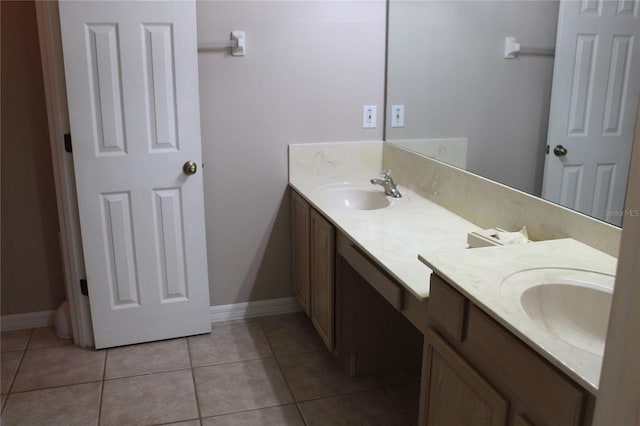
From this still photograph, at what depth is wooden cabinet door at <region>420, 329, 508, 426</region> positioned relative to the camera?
1.32 m

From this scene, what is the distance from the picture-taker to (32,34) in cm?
266

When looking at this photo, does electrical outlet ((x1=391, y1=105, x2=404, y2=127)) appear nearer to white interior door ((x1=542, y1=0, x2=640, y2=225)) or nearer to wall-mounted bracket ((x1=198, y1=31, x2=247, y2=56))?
wall-mounted bracket ((x1=198, y1=31, x2=247, y2=56))

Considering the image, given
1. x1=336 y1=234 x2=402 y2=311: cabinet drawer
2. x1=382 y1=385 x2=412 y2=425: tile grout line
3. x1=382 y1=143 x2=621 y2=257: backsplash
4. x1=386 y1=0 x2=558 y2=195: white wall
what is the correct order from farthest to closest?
x1=382 y1=385 x2=412 y2=425: tile grout line → x1=386 y1=0 x2=558 y2=195: white wall → x1=336 y1=234 x2=402 y2=311: cabinet drawer → x1=382 y1=143 x2=621 y2=257: backsplash

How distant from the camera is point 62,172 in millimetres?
2592

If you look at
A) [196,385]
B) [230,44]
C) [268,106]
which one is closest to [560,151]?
[268,106]

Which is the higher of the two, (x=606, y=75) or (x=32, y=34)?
(x=32, y=34)

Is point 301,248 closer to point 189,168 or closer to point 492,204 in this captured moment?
point 189,168

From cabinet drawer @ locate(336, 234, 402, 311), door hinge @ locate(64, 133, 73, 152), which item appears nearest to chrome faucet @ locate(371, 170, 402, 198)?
cabinet drawer @ locate(336, 234, 402, 311)

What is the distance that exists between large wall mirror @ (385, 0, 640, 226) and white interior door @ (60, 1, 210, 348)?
1105 millimetres

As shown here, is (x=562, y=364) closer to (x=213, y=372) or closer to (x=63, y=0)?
(x=213, y=372)

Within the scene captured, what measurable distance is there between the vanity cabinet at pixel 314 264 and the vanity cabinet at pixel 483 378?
2.80 ft

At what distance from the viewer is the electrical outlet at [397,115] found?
117 inches

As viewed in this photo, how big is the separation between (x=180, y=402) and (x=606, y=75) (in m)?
2.01

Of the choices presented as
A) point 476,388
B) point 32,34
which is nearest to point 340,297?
point 476,388
